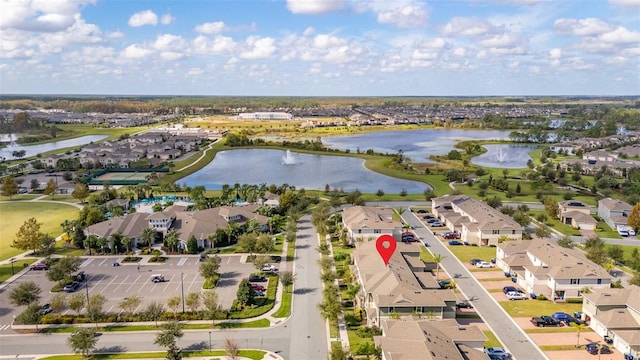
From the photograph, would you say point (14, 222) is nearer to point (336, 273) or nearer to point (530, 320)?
point (336, 273)

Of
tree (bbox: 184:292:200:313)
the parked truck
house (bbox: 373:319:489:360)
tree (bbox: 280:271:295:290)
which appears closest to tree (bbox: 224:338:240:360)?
tree (bbox: 184:292:200:313)

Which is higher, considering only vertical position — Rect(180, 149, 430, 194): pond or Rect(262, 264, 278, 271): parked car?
Rect(180, 149, 430, 194): pond

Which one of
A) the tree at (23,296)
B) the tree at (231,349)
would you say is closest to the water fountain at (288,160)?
the tree at (23,296)

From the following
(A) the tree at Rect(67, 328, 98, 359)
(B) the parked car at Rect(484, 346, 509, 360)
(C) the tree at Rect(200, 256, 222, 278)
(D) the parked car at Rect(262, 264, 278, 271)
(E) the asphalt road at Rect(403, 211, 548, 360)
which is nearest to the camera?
(A) the tree at Rect(67, 328, 98, 359)

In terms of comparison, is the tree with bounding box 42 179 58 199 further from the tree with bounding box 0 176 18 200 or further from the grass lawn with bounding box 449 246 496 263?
the grass lawn with bounding box 449 246 496 263

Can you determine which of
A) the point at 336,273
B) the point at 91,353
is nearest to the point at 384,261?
the point at 336,273

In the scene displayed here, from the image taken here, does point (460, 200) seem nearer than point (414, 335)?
No

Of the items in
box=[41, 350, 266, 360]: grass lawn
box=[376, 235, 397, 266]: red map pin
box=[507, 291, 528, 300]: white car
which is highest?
box=[376, 235, 397, 266]: red map pin
